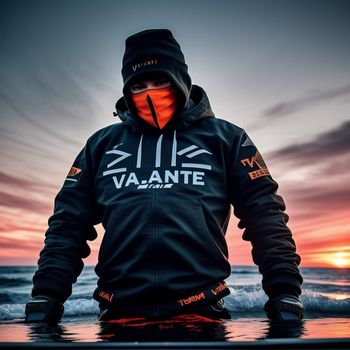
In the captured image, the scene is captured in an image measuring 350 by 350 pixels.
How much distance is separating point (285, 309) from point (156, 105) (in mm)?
1459

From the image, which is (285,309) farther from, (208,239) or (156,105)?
(156,105)

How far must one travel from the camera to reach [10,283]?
17625 millimetres

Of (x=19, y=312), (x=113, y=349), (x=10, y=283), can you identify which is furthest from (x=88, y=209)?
(x=10, y=283)

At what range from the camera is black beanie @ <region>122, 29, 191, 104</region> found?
2540mm

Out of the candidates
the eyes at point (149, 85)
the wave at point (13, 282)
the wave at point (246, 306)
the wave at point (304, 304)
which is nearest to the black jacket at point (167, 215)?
the eyes at point (149, 85)

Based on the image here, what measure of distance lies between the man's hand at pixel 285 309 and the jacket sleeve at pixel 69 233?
116cm

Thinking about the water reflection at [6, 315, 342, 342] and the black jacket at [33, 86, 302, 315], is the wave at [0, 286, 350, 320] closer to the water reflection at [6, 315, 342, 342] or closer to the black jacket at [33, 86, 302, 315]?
the black jacket at [33, 86, 302, 315]

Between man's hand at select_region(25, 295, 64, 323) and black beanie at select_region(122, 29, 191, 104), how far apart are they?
4.65 feet

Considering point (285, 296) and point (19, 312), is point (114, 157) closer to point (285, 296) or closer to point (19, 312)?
point (285, 296)

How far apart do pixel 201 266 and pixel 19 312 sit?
9849mm

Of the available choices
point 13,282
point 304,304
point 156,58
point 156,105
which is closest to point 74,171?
point 156,105

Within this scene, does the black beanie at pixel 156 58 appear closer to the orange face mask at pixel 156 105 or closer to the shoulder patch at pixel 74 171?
the orange face mask at pixel 156 105

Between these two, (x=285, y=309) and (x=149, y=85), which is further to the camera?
(x=149, y=85)

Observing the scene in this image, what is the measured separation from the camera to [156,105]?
2.48 meters
